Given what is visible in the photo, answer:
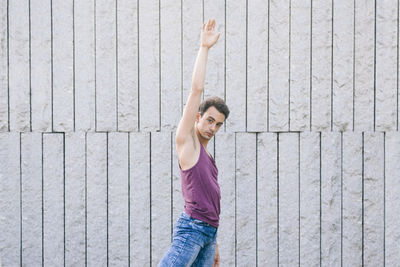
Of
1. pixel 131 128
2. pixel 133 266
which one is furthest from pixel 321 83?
pixel 133 266

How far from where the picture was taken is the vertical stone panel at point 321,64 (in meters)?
4.37

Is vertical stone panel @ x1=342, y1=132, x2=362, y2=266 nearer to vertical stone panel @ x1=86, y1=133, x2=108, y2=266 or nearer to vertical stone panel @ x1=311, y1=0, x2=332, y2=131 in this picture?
vertical stone panel @ x1=311, y1=0, x2=332, y2=131

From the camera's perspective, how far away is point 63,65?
14.3 feet

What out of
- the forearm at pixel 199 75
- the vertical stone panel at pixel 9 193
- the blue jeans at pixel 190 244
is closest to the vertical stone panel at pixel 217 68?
the forearm at pixel 199 75

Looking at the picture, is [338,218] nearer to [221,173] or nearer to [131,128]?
[221,173]

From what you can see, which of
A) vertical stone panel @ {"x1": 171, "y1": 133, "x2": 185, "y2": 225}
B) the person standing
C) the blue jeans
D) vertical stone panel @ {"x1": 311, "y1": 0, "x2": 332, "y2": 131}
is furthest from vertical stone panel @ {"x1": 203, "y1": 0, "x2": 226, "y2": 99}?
the blue jeans

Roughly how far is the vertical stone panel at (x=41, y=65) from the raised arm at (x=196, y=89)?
1.95 meters

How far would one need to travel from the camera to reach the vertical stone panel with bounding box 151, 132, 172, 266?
4.34 meters

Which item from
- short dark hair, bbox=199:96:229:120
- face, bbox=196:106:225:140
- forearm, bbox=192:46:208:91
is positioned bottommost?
face, bbox=196:106:225:140

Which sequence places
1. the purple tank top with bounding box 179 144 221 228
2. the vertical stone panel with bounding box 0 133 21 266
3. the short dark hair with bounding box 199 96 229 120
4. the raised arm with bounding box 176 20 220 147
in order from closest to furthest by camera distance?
the raised arm with bounding box 176 20 220 147 → the purple tank top with bounding box 179 144 221 228 → the short dark hair with bounding box 199 96 229 120 → the vertical stone panel with bounding box 0 133 21 266

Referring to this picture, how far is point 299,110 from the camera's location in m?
4.39

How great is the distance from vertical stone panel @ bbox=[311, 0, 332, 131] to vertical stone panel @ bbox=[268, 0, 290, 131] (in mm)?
242

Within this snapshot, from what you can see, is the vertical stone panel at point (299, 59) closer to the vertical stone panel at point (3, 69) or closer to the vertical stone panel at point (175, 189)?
the vertical stone panel at point (175, 189)

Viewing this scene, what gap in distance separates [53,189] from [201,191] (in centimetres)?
194
